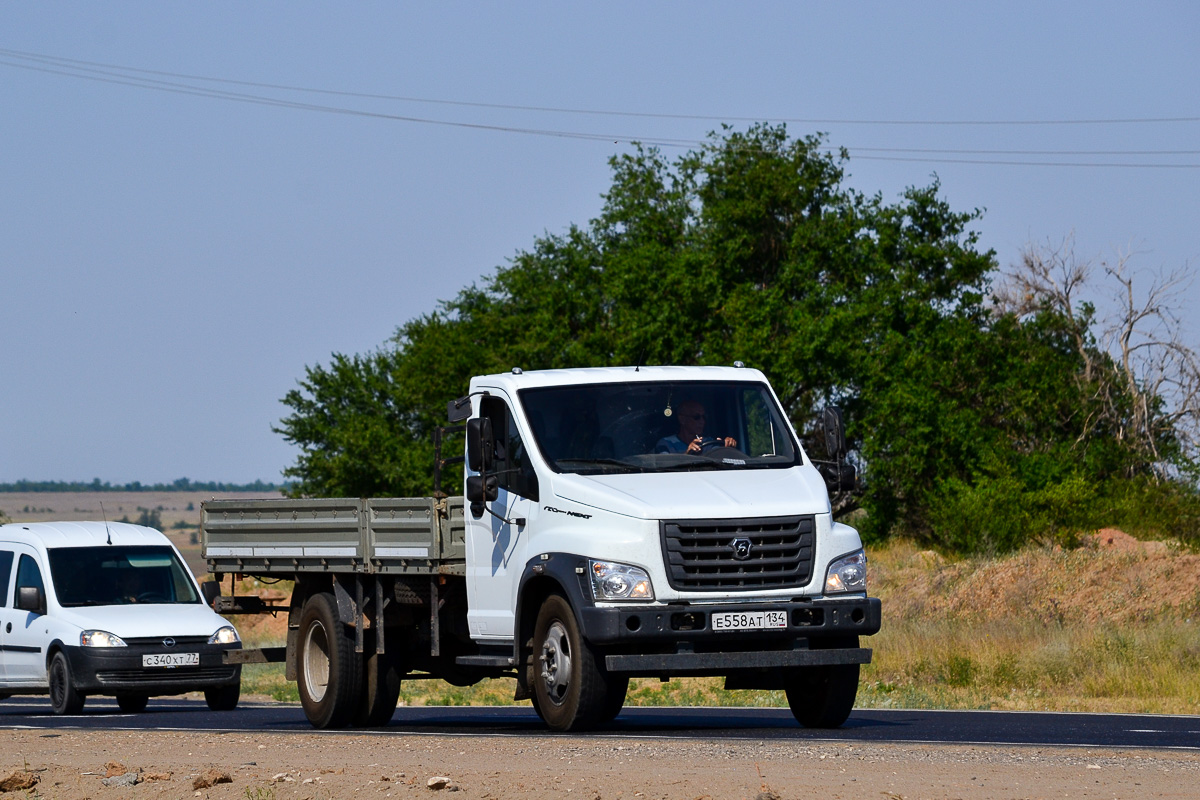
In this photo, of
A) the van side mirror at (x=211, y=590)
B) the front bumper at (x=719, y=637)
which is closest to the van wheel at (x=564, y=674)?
the front bumper at (x=719, y=637)

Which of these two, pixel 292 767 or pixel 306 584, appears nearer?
pixel 292 767

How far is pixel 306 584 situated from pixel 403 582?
176 cm

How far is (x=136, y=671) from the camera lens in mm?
17938

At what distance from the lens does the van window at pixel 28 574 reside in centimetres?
1912

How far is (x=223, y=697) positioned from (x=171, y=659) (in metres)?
1.57

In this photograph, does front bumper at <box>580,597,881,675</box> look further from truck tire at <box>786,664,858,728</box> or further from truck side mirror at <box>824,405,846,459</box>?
truck side mirror at <box>824,405,846,459</box>

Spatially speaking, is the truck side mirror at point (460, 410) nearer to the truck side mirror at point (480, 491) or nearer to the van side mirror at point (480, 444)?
the van side mirror at point (480, 444)

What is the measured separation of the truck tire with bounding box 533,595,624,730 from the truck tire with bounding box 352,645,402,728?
2.86 m

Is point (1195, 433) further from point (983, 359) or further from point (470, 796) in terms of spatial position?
point (470, 796)

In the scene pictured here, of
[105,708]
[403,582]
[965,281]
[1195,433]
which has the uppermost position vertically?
[965,281]

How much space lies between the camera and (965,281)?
59250 mm

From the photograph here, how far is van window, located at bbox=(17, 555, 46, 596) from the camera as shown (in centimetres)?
1912

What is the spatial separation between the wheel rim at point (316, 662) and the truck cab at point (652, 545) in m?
2.40

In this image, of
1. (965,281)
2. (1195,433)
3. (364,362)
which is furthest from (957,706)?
(364,362)
